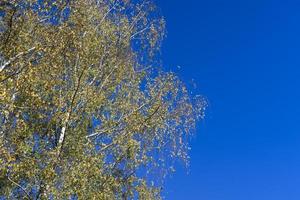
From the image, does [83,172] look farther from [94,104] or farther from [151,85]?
[151,85]

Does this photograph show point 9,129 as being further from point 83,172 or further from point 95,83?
point 95,83

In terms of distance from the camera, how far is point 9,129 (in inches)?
1028

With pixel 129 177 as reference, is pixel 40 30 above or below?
above

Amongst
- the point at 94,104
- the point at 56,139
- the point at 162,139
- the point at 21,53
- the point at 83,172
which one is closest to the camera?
the point at 21,53

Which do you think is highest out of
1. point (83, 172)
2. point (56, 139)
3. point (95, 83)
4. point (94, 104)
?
point (95, 83)

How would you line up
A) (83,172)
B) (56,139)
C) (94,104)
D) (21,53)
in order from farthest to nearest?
(94,104) → (56,139) → (83,172) → (21,53)

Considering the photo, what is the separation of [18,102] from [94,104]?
13.8ft

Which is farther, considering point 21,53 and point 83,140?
point 83,140

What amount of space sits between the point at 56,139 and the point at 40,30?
17.1 ft

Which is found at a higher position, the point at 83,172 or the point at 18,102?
the point at 18,102

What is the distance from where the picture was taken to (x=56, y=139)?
2872 cm

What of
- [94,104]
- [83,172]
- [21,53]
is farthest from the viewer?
[94,104]

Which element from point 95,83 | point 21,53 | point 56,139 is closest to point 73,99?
point 56,139

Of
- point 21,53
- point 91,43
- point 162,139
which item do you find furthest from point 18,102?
point 162,139
